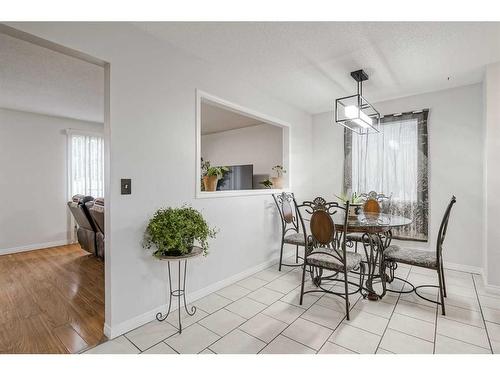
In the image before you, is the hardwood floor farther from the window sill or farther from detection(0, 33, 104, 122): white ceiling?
detection(0, 33, 104, 122): white ceiling

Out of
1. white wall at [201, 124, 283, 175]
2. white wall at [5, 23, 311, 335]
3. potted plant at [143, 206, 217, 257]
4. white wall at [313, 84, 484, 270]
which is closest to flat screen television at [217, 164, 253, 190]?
white wall at [201, 124, 283, 175]

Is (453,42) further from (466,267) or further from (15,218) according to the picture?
(15,218)

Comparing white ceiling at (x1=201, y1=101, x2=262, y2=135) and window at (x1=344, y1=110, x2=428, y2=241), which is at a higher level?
white ceiling at (x1=201, y1=101, x2=262, y2=135)

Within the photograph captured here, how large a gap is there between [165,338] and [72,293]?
151cm

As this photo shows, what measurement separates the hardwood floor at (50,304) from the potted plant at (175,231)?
829 millimetres

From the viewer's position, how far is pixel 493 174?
9.01 ft

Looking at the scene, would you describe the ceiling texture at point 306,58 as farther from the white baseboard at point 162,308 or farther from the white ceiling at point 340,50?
the white baseboard at point 162,308

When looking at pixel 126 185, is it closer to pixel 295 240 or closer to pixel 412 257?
pixel 295 240

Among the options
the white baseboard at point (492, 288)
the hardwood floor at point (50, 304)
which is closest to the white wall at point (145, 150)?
the hardwood floor at point (50, 304)

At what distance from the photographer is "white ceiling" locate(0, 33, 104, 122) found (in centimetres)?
256

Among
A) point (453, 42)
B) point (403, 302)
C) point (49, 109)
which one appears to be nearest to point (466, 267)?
point (403, 302)

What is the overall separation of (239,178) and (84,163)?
10.6ft

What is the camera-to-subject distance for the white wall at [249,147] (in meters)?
5.29

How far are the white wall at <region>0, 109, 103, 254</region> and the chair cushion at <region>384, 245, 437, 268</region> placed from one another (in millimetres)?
5556
